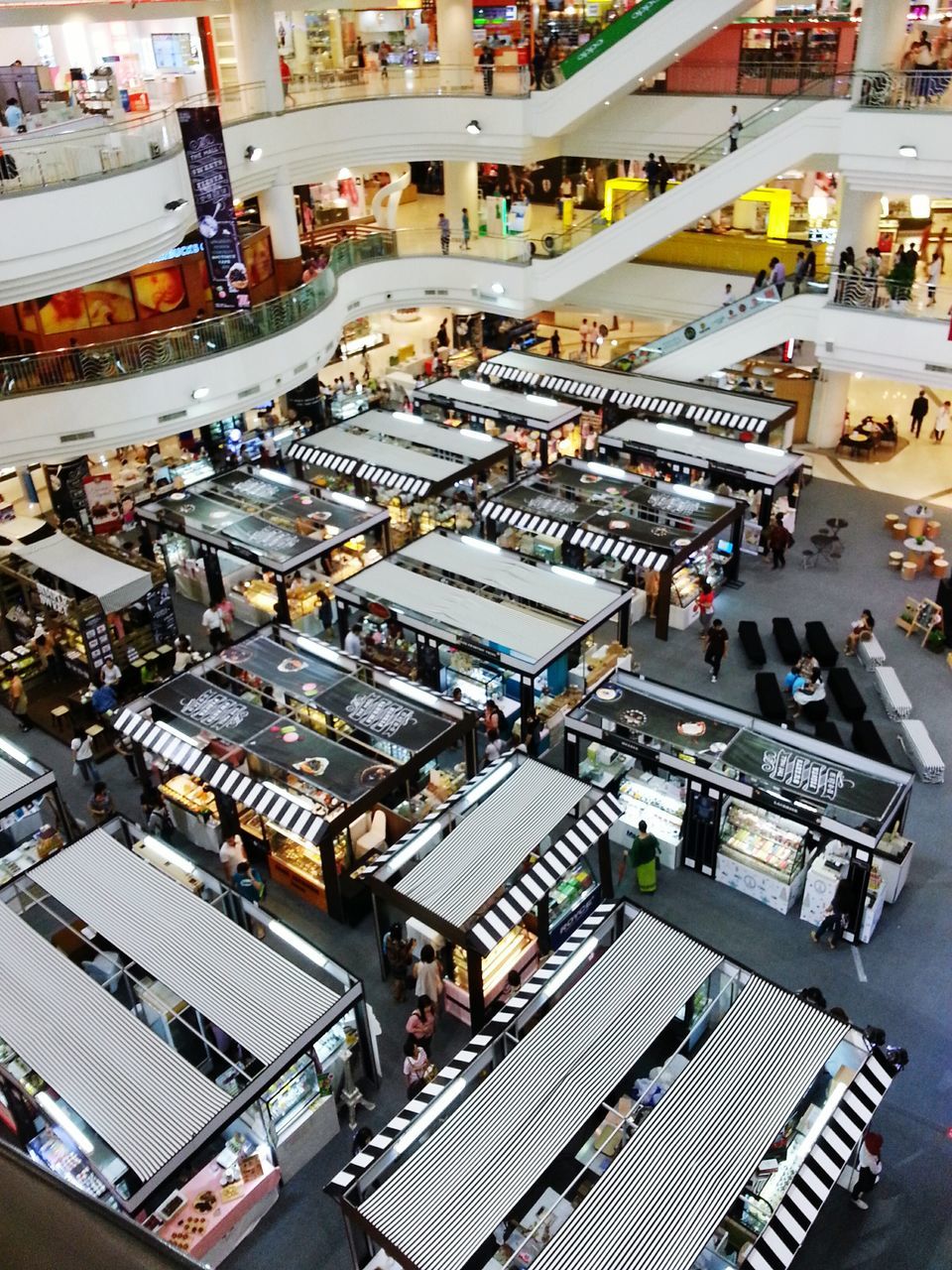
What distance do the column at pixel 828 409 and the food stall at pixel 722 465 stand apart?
13.2 feet

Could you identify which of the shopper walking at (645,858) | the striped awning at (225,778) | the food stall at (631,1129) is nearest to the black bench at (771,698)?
the shopper walking at (645,858)

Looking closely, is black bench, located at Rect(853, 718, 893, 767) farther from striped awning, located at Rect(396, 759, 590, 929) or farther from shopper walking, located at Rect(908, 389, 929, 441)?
shopper walking, located at Rect(908, 389, 929, 441)

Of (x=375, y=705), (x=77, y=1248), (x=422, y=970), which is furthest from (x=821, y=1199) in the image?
(x=77, y=1248)

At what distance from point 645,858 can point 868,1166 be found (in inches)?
202

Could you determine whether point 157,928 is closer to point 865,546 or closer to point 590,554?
point 590,554

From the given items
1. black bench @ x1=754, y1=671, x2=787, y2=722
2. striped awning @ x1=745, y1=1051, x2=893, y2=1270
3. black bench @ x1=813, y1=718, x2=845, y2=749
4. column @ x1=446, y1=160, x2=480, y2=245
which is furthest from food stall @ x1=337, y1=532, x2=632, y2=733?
column @ x1=446, y1=160, x2=480, y2=245

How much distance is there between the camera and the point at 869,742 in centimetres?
1700

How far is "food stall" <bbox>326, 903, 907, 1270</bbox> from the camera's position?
9.40 metres

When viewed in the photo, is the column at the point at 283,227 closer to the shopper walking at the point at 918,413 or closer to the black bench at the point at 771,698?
the shopper walking at the point at 918,413

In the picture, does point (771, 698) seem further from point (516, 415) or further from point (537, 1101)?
point (516, 415)

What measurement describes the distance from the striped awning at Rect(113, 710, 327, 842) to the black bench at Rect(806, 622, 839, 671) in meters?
10.3

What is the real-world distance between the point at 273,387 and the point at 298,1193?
17.5 metres

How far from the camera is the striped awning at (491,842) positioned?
13.2 m

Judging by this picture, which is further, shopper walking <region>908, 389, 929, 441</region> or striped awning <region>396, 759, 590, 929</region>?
shopper walking <region>908, 389, 929, 441</region>
